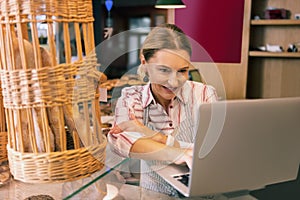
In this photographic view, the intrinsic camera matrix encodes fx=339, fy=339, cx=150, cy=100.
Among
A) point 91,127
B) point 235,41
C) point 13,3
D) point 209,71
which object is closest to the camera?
point 13,3

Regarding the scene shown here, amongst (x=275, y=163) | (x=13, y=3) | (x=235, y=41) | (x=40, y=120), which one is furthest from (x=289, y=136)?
(x=235, y=41)

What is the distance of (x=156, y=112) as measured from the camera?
95 centimetres

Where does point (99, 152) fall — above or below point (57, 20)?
below

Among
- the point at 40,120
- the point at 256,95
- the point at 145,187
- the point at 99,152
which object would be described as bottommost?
the point at 256,95

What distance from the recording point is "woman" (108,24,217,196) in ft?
2.83

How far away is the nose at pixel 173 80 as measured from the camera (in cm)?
86

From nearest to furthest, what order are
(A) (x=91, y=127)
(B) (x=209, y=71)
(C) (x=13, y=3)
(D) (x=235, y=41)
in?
(C) (x=13, y=3), (A) (x=91, y=127), (B) (x=209, y=71), (D) (x=235, y=41)

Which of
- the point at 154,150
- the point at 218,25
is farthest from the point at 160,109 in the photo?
the point at 218,25

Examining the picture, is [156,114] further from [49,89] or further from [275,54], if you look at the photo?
[275,54]

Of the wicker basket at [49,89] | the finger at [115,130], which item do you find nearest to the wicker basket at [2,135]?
the wicker basket at [49,89]

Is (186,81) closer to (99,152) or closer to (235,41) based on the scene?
(99,152)

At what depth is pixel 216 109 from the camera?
0.78m

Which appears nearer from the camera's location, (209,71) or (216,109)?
(216,109)

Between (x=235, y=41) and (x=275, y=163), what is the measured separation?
3.44 m
